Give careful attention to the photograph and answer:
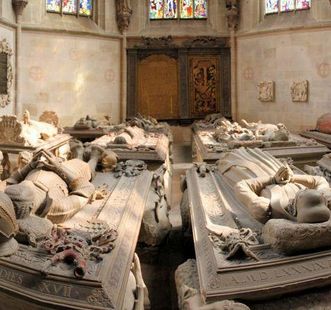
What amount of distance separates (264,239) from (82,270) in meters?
1.42

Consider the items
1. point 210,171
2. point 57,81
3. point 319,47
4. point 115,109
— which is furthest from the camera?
point 115,109

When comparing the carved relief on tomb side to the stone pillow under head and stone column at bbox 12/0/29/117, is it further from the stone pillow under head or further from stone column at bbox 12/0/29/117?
the stone pillow under head

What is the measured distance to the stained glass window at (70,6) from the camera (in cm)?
1466

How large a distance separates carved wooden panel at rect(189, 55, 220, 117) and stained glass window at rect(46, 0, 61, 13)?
15.0 ft

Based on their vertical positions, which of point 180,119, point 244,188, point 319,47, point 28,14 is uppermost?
point 28,14

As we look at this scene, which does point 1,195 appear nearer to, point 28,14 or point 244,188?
point 244,188

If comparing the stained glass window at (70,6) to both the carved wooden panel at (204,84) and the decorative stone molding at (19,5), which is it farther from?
the carved wooden panel at (204,84)

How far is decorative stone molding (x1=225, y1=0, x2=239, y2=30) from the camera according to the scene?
15.2 meters

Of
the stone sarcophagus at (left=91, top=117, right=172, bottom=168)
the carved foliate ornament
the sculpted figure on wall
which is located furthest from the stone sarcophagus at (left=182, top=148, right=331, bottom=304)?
the carved foliate ornament

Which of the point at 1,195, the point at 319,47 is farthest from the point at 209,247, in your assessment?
the point at 319,47

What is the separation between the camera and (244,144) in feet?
27.2

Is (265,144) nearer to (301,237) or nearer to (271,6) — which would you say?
(301,237)

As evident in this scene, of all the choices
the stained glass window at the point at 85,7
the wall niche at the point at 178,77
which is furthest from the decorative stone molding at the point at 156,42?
the stained glass window at the point at 85,7

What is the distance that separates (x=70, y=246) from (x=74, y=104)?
1172 centimetres
